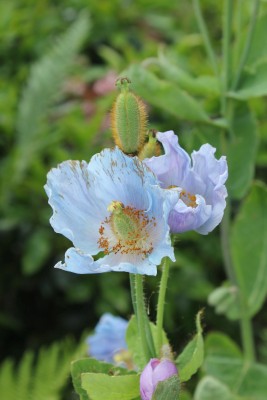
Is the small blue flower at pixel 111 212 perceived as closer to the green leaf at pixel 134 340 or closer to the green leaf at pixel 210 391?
the green leaf at pixel 134 340

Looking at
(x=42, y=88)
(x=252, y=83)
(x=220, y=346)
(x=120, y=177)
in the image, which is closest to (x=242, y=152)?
(x=252, y=83)

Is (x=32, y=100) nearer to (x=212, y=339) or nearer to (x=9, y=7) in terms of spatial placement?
(x=9, y=7)

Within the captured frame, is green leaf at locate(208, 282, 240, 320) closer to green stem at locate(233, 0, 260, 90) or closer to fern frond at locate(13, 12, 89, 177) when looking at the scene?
green stem at locate(233, 0, 260, 90)

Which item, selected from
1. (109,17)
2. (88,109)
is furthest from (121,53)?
(88,109)

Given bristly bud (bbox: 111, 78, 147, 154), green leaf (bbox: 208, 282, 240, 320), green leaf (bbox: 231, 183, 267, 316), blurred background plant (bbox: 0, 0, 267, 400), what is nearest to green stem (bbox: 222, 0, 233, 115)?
blurred background plant (bbox: 0, 0, 267, 400)

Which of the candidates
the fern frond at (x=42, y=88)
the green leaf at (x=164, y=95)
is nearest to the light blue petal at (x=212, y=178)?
the green leaf at (x=164, y=95)

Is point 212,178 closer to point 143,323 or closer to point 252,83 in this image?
point 143,323

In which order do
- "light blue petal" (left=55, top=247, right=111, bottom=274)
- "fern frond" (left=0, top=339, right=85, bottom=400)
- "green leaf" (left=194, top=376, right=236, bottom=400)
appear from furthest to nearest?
1. "fern frond" (left=0, top=339, right=85, bottom=400)
2. "green leaf" (left=194, top=376, right=236, bottom=400)
3. "light blue petal" (left=55, top=247, right=111, bottom=274)

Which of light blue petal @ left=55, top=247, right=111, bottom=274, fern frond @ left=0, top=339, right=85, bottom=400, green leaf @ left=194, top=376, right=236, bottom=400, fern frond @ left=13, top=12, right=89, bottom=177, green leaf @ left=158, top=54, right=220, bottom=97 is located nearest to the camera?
light blue petal @ left=55, top=247, right=111, bottom=274
